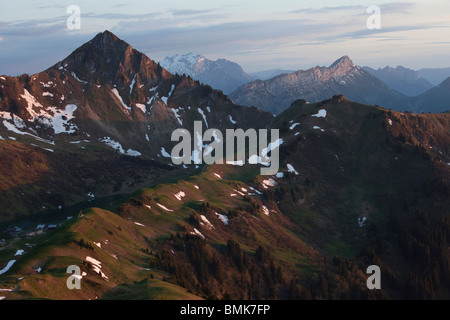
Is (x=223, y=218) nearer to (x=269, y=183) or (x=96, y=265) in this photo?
(x=269, y=183)

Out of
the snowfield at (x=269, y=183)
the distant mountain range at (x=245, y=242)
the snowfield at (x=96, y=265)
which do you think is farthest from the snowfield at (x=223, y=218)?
the snowfield at (x=96, y=265)

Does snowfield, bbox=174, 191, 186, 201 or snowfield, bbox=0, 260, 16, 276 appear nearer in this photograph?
snowfield, bbox=0, 260, 16, 276

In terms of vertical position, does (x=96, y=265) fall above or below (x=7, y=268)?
above

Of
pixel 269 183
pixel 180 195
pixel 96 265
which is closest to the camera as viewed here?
pixel 96 265

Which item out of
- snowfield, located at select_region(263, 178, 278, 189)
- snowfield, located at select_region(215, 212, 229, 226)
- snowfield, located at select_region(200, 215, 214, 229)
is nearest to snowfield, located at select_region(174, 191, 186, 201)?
snowfield, located at select_region(200, 215, 214, 229)

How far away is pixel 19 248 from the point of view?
9969cm

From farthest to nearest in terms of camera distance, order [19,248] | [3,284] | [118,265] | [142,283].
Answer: [19,248], [118,265], [142,283], [3,284]

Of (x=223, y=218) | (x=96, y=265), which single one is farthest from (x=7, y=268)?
(x=223, y=218)

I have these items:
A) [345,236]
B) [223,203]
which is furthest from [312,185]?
[223,203]

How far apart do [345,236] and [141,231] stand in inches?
3242

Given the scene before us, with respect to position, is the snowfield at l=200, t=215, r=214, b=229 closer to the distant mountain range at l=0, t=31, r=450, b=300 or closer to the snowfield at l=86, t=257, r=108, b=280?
Answer: the distant mountain range at l=0, t=31, r=450, b=300

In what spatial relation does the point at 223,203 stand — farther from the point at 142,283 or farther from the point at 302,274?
the point at 142,283

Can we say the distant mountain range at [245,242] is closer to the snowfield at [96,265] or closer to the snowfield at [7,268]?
the snowfield at [96,265]

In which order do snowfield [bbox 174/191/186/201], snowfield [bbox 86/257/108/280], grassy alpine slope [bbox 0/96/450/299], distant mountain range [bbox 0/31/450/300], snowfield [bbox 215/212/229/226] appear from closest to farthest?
snowfield [bbox 86/257/108/280]
distant mountain range [bbox 0/31/450/300]
grassy alpine slope [bbox 0/96/450/299]
snowfield [bbox 215/212/229/226]
snowfield [bbox 174/191/186/201]
